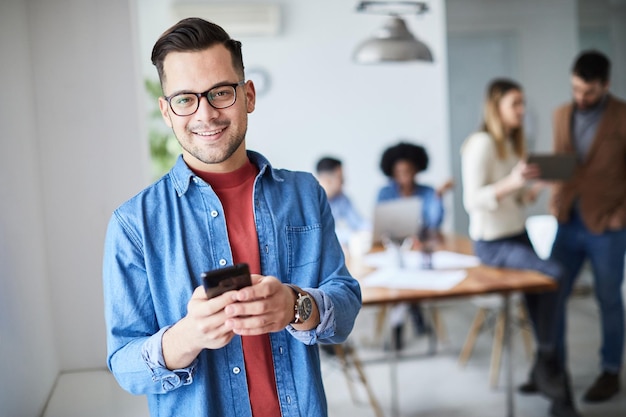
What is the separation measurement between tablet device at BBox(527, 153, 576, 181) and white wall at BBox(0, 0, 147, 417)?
203 cm

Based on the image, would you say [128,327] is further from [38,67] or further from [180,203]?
[38,67]

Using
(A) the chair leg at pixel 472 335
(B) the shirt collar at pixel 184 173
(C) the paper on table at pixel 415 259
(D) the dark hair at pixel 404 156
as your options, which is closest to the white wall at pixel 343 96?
(D) the dark hair at pixel 404 156

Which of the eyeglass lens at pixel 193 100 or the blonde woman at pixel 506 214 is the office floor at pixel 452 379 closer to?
the blonde woman at pixel 506 214

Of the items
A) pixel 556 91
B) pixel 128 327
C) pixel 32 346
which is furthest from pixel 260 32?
pixel 128 327

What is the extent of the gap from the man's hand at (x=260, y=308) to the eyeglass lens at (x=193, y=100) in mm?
327

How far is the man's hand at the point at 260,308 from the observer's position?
1.06 m

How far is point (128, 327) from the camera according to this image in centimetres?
123

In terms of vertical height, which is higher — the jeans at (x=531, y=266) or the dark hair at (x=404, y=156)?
the dark hair at (x=404, y=156)

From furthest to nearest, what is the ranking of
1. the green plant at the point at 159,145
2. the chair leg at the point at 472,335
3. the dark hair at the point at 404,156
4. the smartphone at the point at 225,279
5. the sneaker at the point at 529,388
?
the green plant at the point at 159,145 → the dark hair at the point at 404,156 → the chair leg at the point at 472,335 → the sneaker at the point at 529,388 → the smartphone at the point at 225,279

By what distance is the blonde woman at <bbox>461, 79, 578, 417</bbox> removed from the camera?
3236 millimetres

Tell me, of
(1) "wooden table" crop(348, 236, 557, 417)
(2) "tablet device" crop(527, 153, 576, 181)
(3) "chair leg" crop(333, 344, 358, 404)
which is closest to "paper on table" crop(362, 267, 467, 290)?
(1) "wooden table" crop(348, 236, 557, 417)

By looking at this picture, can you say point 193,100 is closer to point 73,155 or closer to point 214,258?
point 214,258

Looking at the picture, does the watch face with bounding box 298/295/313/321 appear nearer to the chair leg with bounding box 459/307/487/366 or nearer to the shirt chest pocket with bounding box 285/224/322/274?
the shirt chest pocket with bounding box 285/224/322/274

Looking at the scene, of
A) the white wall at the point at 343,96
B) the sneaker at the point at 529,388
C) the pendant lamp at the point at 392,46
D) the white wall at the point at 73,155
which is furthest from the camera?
the white wall at the point at 343,96
